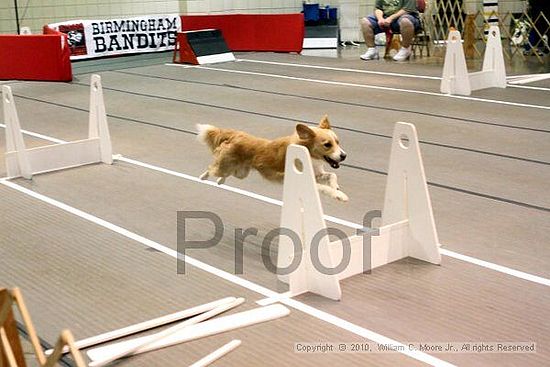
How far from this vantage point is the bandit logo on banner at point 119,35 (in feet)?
41.1

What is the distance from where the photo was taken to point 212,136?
169 inches

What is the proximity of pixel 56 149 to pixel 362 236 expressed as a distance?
3.06 meters

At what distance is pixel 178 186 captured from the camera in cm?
523

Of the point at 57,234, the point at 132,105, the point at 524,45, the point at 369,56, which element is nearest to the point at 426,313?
the point at 57,234

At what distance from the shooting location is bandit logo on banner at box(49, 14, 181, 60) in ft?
41.1

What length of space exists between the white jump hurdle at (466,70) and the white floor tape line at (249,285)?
502 centimetres

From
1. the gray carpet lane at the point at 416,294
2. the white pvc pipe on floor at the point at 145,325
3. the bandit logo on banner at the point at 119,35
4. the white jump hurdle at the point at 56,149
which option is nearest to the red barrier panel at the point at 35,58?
the bandit logo on banner at the point at 119,35

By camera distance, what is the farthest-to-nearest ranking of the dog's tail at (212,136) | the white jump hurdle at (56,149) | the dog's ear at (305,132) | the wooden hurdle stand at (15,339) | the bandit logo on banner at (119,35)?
the bandit logo on banner at (119,35), the white jump hurdle at (56,149), the dog's tail at (212,136), the dog's ear at (305,132), the wooden hurdle stand at (15,339)

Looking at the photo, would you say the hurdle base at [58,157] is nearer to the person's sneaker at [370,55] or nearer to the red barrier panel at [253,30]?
the person's sneaker at [370,55]

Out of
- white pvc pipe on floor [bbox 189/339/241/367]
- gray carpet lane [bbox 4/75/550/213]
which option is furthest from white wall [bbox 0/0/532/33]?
white pvc pipe on floor [bbox 189/339/241/367]

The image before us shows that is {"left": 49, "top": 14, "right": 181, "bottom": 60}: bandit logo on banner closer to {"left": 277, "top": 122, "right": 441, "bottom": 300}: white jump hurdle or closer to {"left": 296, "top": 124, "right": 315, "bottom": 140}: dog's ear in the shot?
{"left": 296, "top": 124, "right": 315, "bottom": 140}: dog's ear

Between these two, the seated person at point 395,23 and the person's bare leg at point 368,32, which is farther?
the person's bare leg at point 368,32

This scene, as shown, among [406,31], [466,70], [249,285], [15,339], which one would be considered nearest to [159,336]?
[249,285]

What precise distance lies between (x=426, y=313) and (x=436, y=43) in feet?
34.5
